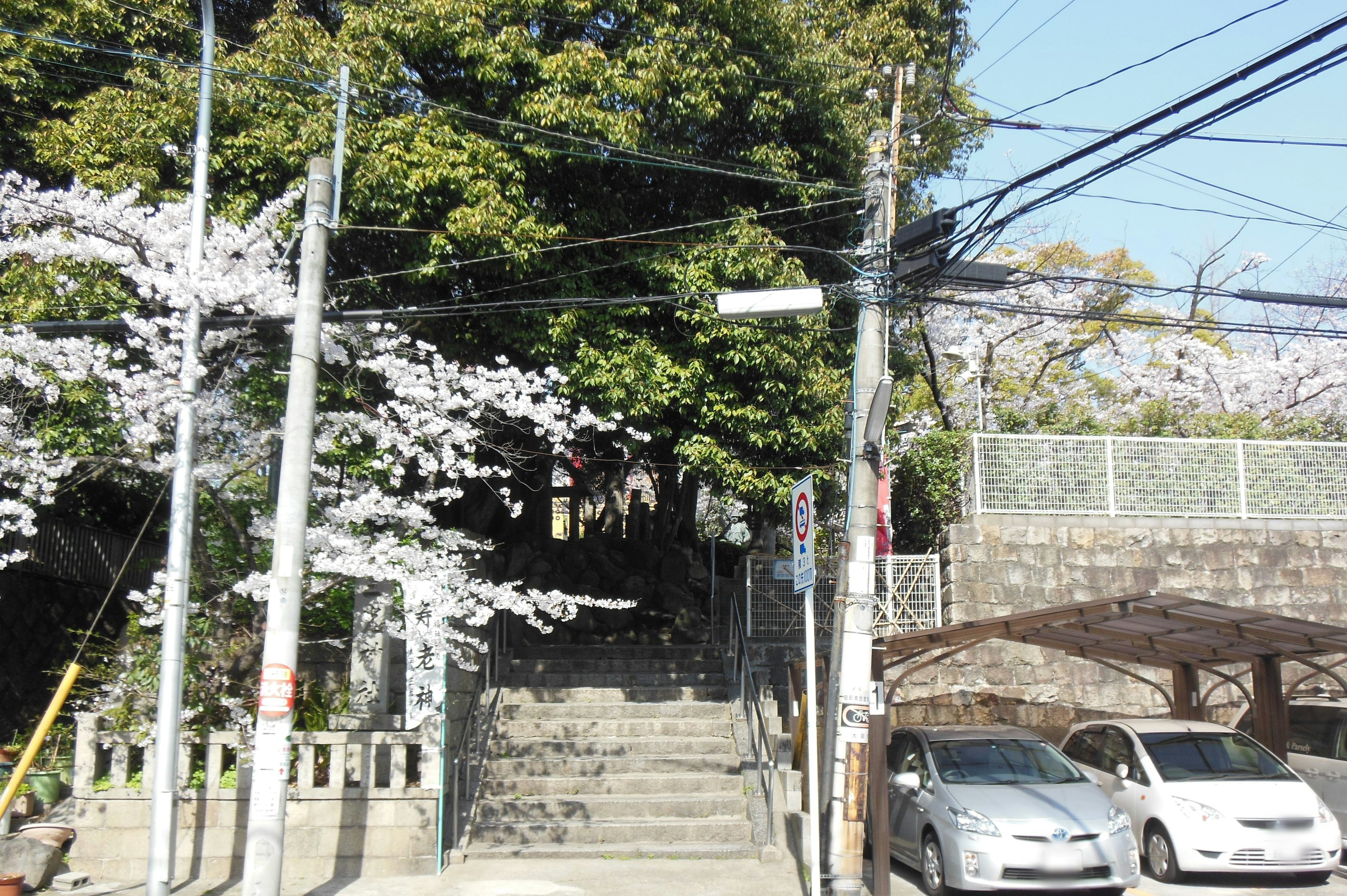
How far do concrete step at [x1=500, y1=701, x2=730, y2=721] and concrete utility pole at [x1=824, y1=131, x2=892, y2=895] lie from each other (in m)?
3.73

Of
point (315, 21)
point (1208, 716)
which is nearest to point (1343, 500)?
point (1208, 716)

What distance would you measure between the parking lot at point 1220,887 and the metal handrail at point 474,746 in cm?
400

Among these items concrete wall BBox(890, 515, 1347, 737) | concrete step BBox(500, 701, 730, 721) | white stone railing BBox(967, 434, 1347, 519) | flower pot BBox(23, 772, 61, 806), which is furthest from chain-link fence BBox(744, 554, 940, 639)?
flower pot BBox(23, 772, 61, 806)

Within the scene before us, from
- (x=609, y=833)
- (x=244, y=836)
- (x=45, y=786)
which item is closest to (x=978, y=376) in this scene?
(x=609, y=833)

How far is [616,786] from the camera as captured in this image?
1073 cm

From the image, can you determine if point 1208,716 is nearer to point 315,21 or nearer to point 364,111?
point 364,111

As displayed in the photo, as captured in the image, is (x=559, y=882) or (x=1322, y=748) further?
(x=1322, y=748)

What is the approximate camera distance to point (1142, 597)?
830cm

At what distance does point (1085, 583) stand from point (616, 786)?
7.88 metres

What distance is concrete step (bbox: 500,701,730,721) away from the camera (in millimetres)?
11961

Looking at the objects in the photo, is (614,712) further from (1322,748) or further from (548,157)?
(1322,748)

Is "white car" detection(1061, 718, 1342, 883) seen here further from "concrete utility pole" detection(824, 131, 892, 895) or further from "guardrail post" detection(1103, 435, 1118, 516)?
"guardrail post" detection(1103, 435, 1118, 516)

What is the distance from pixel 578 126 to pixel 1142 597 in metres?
7.38

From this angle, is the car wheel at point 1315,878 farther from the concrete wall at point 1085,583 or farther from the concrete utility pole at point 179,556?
the concrete utility pole at point 179,556
